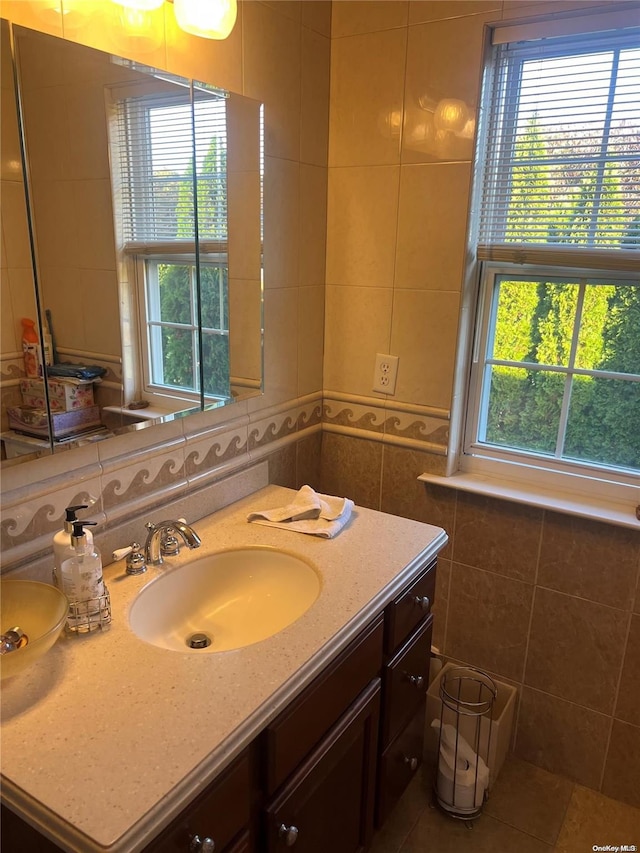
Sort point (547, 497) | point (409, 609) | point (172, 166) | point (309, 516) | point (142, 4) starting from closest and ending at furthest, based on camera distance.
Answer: point (142, 4)
point (172, 166)
point (409, 609)
point (309, 516)
point (547, 497)

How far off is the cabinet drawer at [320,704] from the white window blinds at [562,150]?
1.12 meters

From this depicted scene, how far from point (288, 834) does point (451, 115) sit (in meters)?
1.70

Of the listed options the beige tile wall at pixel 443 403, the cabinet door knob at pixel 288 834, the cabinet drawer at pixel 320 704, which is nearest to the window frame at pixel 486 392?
the beige tile wall at pixel 443 403

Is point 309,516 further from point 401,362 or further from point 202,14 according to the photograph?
point 202,14

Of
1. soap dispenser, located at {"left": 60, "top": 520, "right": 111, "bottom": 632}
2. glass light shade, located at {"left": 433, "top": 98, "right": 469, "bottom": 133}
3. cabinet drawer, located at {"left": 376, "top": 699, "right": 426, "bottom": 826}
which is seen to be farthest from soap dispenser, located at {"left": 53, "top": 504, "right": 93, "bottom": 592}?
glass light shade, located at {"left": 433, "top": 98, "right": 469, "bottom": 133}

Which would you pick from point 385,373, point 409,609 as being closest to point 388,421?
point 385,373

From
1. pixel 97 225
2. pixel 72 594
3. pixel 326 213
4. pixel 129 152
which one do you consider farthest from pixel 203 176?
pixel 72 594

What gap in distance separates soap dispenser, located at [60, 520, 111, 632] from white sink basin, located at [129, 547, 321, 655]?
11 centimetres

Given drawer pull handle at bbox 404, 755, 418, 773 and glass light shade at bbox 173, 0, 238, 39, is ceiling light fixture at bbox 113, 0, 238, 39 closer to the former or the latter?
glass light shade at bbox 173, 0, 238, 39

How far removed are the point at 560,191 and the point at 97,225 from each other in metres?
1.18

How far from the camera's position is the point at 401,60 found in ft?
5.67

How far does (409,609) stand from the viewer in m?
1.49

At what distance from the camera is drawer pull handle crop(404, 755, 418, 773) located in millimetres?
1638

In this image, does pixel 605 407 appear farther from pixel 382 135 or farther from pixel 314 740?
pixel 314 740
